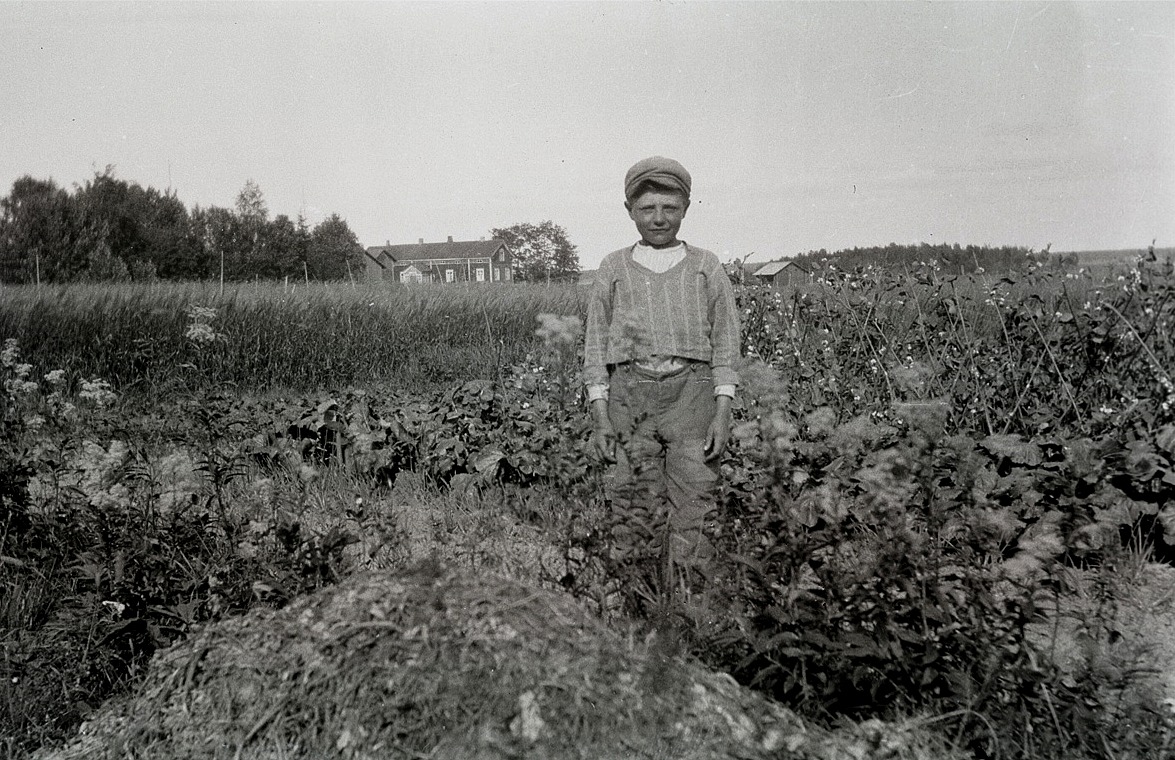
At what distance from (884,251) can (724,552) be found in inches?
250

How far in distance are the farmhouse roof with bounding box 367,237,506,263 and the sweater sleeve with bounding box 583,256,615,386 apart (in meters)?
58.5

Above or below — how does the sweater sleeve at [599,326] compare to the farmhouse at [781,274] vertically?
below

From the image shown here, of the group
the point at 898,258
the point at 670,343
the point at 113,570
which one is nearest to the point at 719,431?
the point at 670,343

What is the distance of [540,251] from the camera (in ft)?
176

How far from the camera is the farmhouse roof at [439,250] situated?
63.1m

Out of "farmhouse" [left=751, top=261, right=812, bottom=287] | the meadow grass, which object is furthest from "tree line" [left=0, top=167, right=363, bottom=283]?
"farmhouse" [left=751, top=261, right=812, bottom=287]

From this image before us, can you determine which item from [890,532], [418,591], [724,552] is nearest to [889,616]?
[890,532]

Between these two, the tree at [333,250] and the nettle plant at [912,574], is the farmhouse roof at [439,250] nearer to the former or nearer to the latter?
the tree at [333,250]

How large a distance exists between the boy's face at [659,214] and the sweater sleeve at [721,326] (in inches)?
6.9

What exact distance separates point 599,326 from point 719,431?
0.57 metres

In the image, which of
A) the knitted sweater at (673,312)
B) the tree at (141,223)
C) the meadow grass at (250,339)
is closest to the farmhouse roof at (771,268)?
the meadow grass at (250,339)

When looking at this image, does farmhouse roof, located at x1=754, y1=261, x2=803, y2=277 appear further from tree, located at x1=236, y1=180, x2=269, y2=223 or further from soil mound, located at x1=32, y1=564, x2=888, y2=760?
tree, located at x1=236, y1=180, x2=269, y2=223

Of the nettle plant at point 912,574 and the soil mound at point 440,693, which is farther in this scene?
the nettle plant at point 912,574

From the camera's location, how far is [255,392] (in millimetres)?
10070
